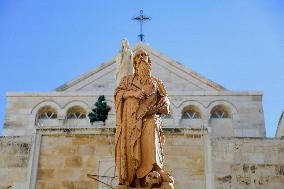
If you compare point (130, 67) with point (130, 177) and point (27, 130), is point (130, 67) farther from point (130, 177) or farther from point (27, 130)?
point (27, 130)

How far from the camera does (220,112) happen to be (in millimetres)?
29141

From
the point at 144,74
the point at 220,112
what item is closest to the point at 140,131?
the point at 144,74

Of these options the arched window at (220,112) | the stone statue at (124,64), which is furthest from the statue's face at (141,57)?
the arched window at (220,112)

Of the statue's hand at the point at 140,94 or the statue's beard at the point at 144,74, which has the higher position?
the statue's beard at the point at 144,74

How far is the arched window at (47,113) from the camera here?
95.5ft

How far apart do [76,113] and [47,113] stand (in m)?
1.51

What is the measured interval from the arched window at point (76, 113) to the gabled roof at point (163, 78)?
5.13ft

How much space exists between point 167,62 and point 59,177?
15.3 m

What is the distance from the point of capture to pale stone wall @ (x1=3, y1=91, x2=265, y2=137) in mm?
28109

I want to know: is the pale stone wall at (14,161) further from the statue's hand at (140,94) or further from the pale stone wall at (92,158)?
the statue's hand at (140,94)

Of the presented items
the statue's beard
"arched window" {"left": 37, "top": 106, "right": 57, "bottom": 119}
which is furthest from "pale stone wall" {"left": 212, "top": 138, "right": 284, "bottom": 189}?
"arched window" {"left": 37, "top": 106, "right": 57, "bottom": 119}

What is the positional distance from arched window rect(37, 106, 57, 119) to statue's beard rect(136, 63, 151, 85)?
2037 cm

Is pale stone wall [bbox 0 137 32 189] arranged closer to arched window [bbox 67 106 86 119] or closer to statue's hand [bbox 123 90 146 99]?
statue's hand [bbox 123 90 146 99]

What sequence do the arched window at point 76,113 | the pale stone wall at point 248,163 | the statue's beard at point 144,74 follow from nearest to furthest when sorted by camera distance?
the statue's beard at point 144,74
the pale stone wall at point 248,163
the arched window at point 76,113
